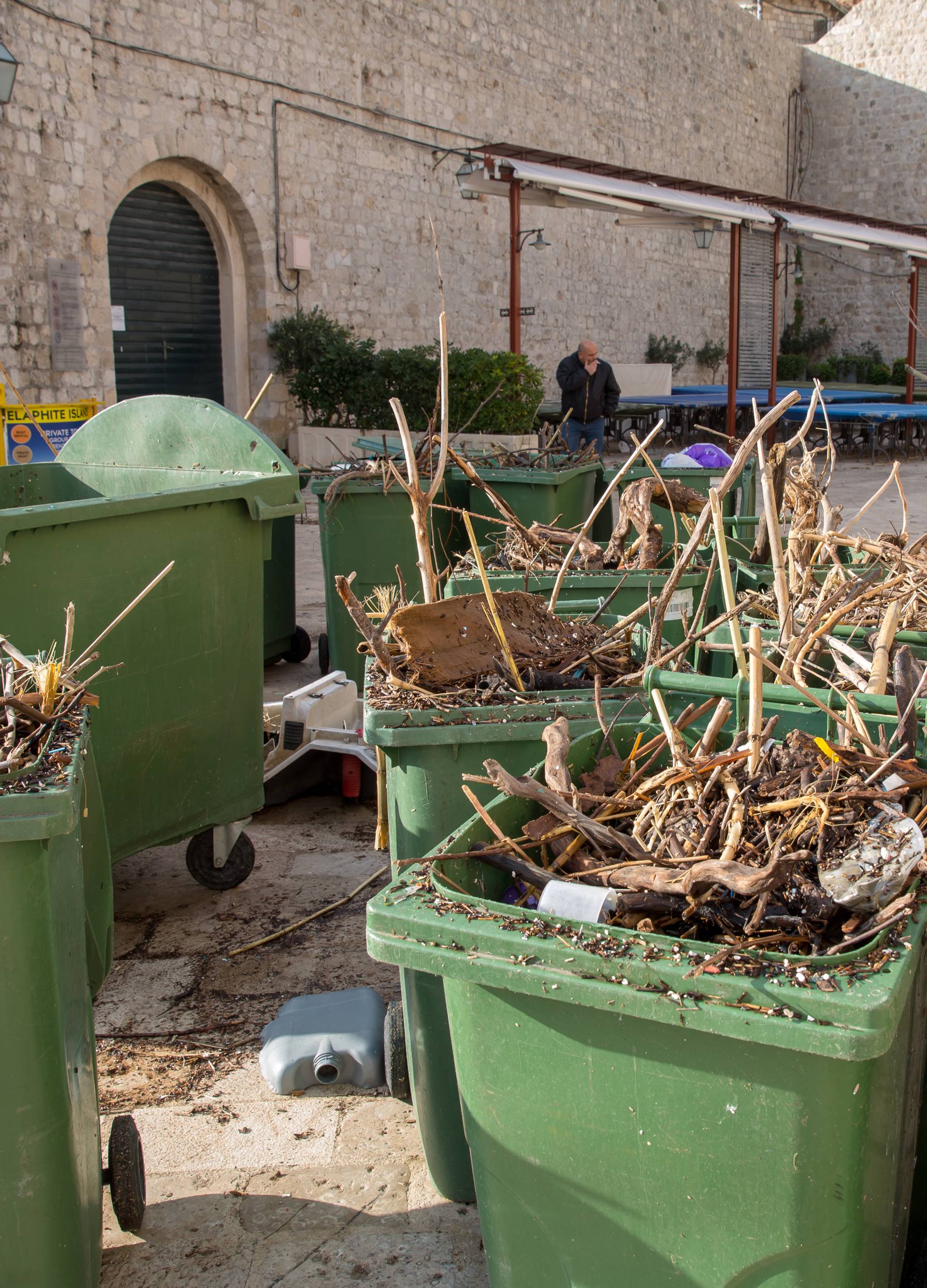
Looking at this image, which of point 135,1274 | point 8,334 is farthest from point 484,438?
point 135,1274

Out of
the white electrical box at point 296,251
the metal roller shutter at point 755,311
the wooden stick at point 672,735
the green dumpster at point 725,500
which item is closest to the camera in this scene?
the wooden stick at point 672,735

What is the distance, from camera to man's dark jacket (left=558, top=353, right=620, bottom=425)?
10461 mm

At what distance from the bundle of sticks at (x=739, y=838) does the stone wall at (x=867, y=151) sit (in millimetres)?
27636

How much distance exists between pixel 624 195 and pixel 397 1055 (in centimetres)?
1190

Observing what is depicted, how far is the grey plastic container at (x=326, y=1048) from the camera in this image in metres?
2.60

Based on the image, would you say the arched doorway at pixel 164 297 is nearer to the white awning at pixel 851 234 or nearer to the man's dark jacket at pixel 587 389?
the man's dark jacket at pixel 587 389

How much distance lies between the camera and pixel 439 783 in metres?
2.13

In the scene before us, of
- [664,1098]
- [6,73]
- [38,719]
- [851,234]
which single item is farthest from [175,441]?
[851,234]

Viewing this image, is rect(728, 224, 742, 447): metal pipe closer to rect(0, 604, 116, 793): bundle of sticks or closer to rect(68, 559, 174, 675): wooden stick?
rect(68, 559, 174, 675): wooden stick

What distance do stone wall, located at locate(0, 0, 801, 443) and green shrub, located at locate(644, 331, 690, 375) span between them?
0.25m

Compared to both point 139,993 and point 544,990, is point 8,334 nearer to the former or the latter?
point 139,993

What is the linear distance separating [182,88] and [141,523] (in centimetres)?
1174

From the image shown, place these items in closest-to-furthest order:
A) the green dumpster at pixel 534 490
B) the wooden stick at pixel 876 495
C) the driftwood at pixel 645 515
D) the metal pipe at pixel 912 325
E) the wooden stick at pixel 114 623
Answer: the wooden stick at pixel 114 623
the wooden stick at pixel 876 495
the driftwood at pixel 645 515
the green dumpster at pixel 534 490
the metal pipe at pixel 912 325

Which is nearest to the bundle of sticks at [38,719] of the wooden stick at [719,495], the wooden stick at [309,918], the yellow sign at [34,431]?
the wooden stick at [719,495]
